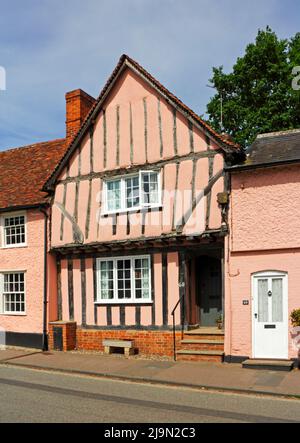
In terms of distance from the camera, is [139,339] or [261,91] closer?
[139,339]

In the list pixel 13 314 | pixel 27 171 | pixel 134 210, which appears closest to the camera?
pixel 134 210

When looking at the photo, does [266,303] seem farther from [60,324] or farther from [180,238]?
[60,324]

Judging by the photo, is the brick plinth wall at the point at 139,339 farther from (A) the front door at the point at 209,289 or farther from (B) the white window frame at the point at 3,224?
(B) the white window frame at the point at 3,224

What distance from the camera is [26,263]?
57.0ft

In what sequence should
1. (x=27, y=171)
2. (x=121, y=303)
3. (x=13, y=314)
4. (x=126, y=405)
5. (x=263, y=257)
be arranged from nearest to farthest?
(x=126, y=405) → (x=263, y=257) → (x=121, y=303) → (x=13, y=314) → (x=27, y=171)

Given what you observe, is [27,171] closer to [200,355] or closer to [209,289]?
[209,289]

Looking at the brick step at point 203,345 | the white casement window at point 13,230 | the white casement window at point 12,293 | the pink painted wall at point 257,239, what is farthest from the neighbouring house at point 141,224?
the white casement window at point 12,293

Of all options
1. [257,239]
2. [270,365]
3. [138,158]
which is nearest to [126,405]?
[270,365]

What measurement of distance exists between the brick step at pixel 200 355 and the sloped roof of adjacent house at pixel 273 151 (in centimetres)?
510

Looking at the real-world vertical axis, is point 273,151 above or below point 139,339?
above

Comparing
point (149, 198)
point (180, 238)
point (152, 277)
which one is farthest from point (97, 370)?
point (149, 198)

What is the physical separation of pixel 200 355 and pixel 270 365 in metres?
2.12

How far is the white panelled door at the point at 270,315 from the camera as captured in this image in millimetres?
12555

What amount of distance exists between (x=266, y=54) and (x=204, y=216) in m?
18.1
